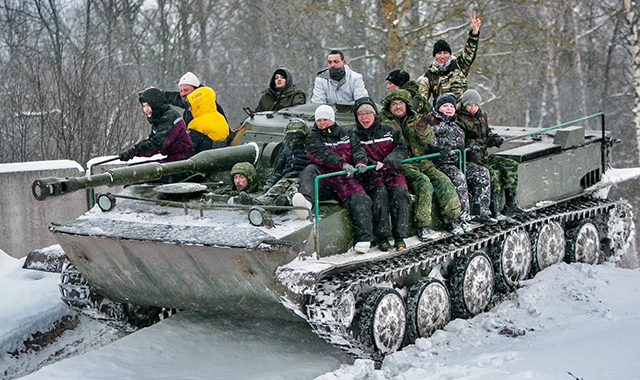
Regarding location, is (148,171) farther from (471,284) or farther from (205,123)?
(471,284)

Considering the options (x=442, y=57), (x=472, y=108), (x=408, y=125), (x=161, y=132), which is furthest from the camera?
(x=442, y=57)

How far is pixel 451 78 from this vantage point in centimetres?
945

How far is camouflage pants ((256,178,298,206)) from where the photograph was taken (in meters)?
7.21

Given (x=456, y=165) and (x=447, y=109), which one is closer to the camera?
(x=447, y=109)

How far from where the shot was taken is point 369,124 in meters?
7.55

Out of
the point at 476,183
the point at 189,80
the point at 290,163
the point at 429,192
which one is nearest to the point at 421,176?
the point at 429,192

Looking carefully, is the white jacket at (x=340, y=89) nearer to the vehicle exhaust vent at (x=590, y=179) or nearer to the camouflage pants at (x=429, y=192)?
the camouflage pants at (x=429, y=192)

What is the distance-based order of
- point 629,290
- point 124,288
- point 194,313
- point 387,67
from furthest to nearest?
point 387,67, point 629,290, point 194,313, point 124,288

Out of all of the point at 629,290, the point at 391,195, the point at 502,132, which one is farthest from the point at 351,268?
the point at 502,132

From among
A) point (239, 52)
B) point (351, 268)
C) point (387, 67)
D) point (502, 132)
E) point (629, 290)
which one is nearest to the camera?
point (351, 268)

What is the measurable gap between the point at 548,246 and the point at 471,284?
6.15 ft

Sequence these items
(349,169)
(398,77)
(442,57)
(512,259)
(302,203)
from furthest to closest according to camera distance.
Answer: (442,57) → (512,259) → (398,77) → (349,169) → (302,203)

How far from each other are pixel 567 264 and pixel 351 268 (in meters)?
4.07

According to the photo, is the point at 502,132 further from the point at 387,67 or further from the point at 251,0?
the point at 251,0
